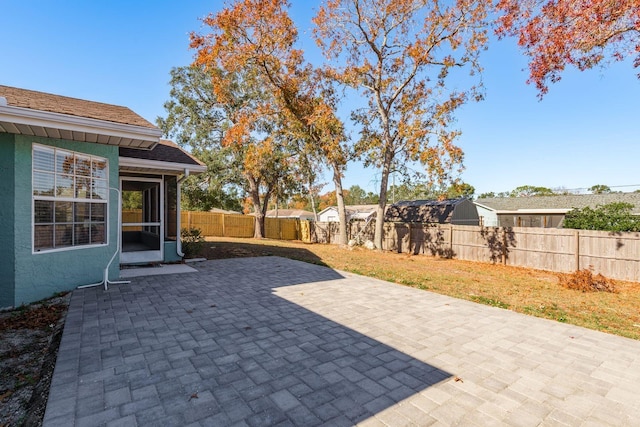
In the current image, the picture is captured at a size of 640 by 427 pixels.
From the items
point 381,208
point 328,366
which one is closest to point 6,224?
point 328,366

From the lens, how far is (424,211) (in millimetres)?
22547

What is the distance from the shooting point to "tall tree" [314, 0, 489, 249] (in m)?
13.4

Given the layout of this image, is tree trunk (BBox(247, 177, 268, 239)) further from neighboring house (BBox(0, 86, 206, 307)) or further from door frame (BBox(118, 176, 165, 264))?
neighboring house (BBox(0, 86, 206, 307))

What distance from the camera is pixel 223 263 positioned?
30.7 ft

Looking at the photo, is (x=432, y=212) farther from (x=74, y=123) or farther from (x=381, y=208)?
(x=74, y=123)

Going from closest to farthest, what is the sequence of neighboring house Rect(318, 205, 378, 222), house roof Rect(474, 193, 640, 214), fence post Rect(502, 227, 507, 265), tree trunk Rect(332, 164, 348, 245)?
1. fence post Rect(502, 227, 507, 265)
2. tree trunk Rect(332, 164, 348, 245)
3. house roof Rect(474, 193, 640, 214)
4. neighboring house Rect(318, 205, 378, 222)

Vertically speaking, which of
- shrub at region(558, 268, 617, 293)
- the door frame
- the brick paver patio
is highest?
the door frame

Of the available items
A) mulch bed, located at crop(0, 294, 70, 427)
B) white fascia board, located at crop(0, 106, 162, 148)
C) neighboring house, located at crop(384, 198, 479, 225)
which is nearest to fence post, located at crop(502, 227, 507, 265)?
neighboring house, located at crop(384, 198, 479, 225)

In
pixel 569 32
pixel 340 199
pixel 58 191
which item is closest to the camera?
pixel 58 191

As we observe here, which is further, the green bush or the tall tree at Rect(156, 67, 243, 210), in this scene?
the tall tree at Rect(156, 67, 243, 210)

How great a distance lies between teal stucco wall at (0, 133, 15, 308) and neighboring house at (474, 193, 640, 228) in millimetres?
28175

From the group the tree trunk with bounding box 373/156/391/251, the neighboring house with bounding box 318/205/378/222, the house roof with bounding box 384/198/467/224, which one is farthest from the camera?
the neighboring house with bounding box 318/205/378/222

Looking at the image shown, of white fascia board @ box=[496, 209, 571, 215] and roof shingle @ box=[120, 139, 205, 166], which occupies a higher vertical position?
roof shingle @ box=[120, 139, 205, 166]

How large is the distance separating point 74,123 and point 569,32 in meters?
11.5
